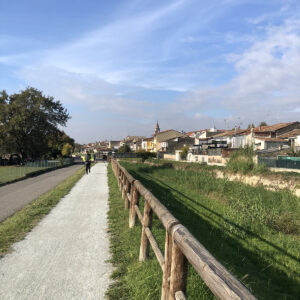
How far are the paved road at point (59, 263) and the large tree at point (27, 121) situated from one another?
136 ft

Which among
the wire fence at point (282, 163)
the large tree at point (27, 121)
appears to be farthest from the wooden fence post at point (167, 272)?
the large tree at point (27, 121)

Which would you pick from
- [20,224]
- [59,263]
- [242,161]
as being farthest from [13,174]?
[59,263]

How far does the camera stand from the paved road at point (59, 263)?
11.0ft

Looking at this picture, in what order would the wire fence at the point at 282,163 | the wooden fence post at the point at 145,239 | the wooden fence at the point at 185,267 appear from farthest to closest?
the wire fence at the point at 282,163
the wooden fence post at the point at 145,239
the wooden fence at the point at 185,267

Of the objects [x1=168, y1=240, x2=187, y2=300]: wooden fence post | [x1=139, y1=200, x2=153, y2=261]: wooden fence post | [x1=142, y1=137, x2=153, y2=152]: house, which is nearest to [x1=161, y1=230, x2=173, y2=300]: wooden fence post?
[x1=168, y1=240, x2=187, y2=300]: wooden fence post

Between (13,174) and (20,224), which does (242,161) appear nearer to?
(13,174)

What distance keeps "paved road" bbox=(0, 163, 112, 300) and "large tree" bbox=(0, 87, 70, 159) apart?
41.3m

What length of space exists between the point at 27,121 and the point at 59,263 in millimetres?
45414

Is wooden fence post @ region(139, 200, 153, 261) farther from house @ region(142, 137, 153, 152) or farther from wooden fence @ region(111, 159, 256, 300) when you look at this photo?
house @ region(142, 137, 153, 152)

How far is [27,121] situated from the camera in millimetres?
45375

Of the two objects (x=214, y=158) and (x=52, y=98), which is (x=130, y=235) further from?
(x=52, y=98)

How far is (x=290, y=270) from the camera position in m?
6.68

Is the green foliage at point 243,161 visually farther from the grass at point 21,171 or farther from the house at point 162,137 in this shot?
the house at point 162,137

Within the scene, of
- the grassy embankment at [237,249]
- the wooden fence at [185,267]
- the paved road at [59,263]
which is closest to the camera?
the wooden fence at [185,267]
